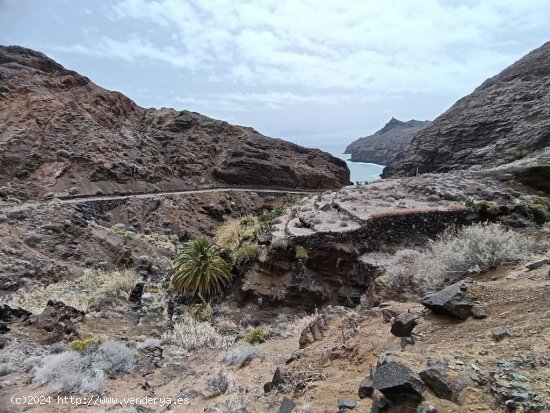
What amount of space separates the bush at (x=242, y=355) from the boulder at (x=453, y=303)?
10.1 ft

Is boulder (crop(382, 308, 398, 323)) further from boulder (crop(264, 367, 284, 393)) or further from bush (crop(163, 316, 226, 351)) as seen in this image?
bush (crop(163, 316, 226, 351))

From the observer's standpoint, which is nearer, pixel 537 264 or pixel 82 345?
pixel 537 264

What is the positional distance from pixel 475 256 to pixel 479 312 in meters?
2.11

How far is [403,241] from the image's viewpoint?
11977mm

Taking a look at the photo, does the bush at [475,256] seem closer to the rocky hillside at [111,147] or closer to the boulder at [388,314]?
the boulder at [388,314]

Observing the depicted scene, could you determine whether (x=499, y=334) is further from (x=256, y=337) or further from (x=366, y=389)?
(x=256, y=337)

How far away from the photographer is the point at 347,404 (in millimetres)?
3736

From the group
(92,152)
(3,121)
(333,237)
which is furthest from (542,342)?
(3,121)

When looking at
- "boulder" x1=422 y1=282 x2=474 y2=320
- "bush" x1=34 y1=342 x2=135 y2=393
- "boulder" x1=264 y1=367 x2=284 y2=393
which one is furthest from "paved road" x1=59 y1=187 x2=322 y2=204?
"boulder" x1=422 y1=282 x2=474 y2=320

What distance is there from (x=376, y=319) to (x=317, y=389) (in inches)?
73.0

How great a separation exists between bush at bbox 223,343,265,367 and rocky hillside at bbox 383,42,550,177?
2647 cm

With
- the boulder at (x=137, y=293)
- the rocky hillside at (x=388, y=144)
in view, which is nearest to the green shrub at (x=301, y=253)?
the boulder at (x=137, y=293)

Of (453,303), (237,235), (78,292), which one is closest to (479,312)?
(453,303)

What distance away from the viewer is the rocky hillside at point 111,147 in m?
25.8
